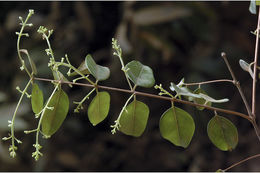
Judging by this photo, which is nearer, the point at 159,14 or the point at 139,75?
the point at 139,75

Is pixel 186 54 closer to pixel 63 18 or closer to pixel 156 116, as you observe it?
pixel 156 116

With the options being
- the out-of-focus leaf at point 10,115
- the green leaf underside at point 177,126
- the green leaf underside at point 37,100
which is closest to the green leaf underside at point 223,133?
the green leaf underside at point 177,126

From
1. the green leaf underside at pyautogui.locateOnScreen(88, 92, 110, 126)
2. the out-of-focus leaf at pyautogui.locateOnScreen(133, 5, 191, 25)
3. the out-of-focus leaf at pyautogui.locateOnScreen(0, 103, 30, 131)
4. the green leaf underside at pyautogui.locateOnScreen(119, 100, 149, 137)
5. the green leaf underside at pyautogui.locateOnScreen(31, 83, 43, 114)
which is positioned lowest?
the out-of-focus leaf at pyautogui.locateOnScreen(0, 103, 30, 131)

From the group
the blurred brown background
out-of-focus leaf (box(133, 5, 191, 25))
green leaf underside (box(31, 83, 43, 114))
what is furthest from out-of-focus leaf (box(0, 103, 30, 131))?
green leaf underside (box(31, 83, 43, 114))

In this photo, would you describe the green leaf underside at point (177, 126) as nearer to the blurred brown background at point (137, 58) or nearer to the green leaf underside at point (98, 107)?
the green leaf underside at point (98, 107)

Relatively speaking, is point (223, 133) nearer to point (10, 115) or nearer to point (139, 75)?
point (139, 75)

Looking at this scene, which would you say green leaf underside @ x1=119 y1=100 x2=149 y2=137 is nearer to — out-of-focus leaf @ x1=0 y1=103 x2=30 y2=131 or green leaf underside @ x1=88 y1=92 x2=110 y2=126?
green leaf underside @ x1=88 y1=92 x2=110 y2=126

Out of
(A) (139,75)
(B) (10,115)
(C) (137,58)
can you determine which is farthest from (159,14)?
(A) (139,75)
